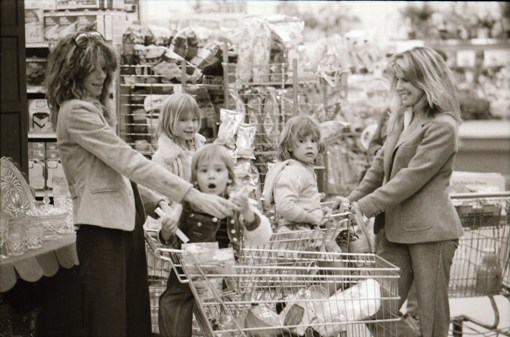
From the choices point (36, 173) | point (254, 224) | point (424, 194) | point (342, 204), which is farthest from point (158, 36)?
point (254, 224)

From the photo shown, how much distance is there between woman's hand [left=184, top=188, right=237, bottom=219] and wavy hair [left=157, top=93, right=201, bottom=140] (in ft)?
3.53

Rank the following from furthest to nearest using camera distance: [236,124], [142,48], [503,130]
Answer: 1. [503,130]
2. [142,48]
3. [236,124]

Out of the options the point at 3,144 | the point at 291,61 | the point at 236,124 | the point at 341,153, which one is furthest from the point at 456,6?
the point at 3,144

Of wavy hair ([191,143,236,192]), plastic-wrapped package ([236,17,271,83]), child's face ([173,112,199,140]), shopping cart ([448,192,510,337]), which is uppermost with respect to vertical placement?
plastic-wrapped package ([236,17,271,83])

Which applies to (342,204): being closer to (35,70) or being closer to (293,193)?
(293,193)

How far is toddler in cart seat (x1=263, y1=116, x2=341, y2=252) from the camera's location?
167 inches

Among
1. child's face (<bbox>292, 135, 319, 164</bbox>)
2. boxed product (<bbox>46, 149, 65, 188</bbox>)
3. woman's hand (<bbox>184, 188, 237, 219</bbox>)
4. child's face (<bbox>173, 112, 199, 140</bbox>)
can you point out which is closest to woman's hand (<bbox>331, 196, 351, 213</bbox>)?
child's face (<bbox>292, 135, 319, 164</bbox>)

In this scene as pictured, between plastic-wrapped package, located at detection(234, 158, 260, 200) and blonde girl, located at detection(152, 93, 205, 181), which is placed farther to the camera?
plastic-wrapped package, located at detection(234, 158, 260, 200)

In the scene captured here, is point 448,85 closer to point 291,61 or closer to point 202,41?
point 291,61

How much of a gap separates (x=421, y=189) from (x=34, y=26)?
99.9 inches

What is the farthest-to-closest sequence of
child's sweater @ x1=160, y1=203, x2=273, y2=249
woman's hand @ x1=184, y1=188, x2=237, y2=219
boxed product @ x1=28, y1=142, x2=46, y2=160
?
boxed product @ x1=28, y1=142, x2=46, y2=160
child's sweater @ x1=160, y1=203, x2=273, y2=249
woman's hand @ x1=184, y1=188, x2=237, y2=219

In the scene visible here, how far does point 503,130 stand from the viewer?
9875mm

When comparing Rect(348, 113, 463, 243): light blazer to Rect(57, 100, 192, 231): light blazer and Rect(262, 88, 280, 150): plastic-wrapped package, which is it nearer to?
Rect(262, 88, 280, 150): plastic-wrapped package

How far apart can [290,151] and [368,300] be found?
1218 millimetres
